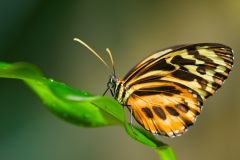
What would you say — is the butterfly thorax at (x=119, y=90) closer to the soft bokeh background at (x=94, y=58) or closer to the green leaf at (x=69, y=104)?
the green leaf at (x=69, y=104)

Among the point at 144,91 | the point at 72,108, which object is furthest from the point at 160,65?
the point at 72,108

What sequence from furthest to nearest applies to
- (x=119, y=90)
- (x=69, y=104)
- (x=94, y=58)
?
(x=94, y=58), (x=119, y=90), (x=69, y=104)

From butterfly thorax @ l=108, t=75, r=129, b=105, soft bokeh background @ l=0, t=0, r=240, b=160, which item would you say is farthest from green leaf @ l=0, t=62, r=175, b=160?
soft bokeh background @ l=0, t=0, r=240, b=160

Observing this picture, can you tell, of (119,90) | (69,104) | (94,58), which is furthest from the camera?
(94,58)

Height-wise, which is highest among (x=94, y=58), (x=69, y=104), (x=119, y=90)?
(x=69, y=104)

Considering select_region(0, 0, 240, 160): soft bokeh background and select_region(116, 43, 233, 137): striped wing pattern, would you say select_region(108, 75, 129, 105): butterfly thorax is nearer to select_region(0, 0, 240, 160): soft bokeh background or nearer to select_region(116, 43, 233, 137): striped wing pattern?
select_region(116, 43, 233, 137): striped wing pattern

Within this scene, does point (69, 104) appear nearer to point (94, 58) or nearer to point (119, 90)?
point (119, 90)

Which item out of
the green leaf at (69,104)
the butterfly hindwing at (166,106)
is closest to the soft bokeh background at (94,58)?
the butterfly hindwing at (166,106)

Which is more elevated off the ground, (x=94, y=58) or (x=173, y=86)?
(x=173, y=86)

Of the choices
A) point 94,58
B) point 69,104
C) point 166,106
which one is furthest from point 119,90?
point 94,58
